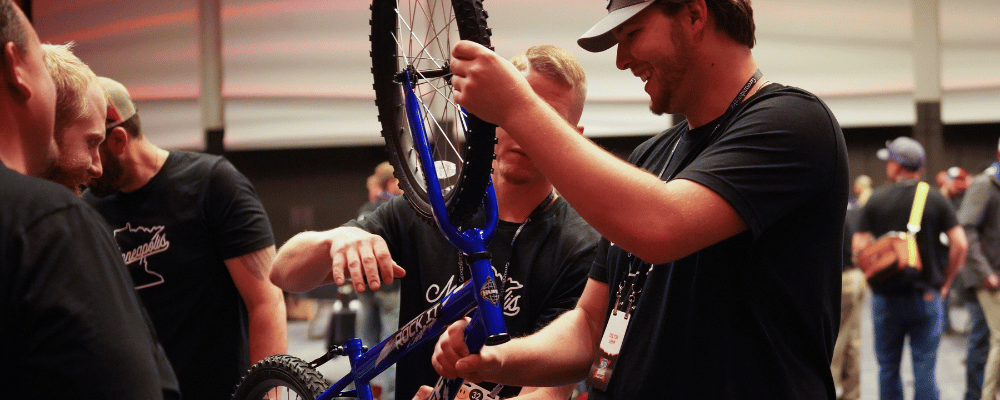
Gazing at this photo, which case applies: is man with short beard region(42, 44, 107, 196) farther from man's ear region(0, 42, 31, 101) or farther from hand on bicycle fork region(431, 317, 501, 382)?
hand on bicycle fork region(431, 317, 501, 382)

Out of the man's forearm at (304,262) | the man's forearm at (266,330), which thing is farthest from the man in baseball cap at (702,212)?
the man's forearm at (266,330)

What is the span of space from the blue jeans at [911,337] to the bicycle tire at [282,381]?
4.53m

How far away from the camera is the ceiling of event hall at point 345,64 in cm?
1054

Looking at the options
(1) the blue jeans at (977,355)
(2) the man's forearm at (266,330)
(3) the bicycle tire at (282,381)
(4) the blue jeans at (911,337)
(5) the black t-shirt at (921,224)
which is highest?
(3) the bicycle tire at (282,381)

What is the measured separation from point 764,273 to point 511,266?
0.72 meters

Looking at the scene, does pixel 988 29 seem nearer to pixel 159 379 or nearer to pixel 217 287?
pixel 217 287

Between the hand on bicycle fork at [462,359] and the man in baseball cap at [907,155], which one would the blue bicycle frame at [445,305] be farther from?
the man in baseball cap at [907,155]

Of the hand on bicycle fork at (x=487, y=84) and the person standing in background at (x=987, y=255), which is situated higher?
the hand on bicycle fork at (x=487, y=84)

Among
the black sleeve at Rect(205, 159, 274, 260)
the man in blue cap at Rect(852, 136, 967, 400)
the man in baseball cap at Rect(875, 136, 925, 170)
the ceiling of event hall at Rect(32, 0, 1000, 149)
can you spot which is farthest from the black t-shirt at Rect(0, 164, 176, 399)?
the ceiling of event hall at Rect(32, 0, 1000, 149)

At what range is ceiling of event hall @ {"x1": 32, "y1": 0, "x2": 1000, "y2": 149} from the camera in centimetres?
1054

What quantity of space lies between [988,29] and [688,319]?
37.7ft

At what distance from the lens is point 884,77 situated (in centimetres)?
1076

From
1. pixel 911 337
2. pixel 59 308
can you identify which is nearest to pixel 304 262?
pixel 59 308

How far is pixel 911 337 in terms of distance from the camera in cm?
524
